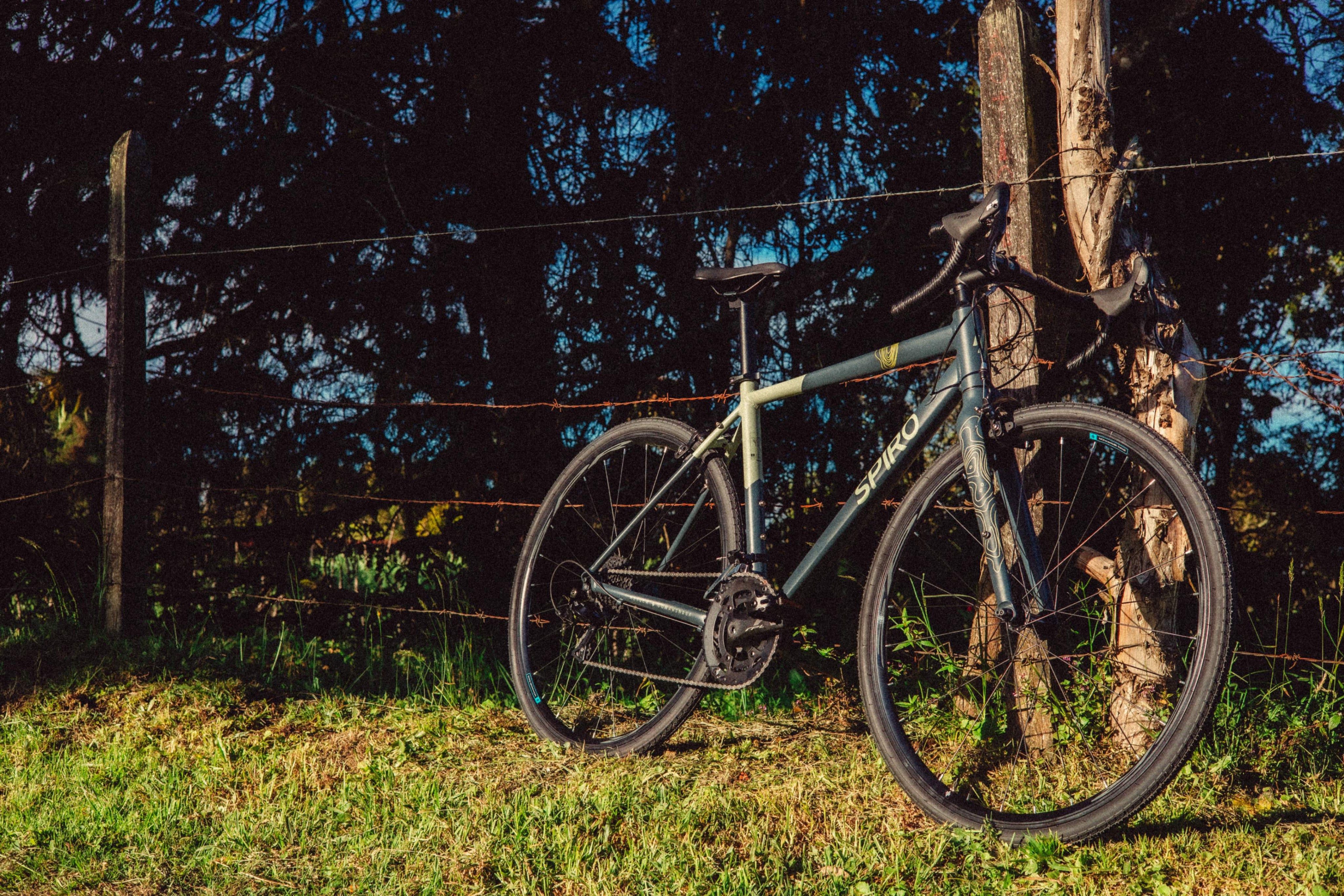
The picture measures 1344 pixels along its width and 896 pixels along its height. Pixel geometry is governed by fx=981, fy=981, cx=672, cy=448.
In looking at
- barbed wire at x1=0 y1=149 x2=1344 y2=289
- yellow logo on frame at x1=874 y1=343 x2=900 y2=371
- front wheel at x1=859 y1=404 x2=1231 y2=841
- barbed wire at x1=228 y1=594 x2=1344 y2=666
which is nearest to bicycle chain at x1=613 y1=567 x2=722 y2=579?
front wheel at x1=859 y1=404 x2=1231 y2=841

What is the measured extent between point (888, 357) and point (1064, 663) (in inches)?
42.5

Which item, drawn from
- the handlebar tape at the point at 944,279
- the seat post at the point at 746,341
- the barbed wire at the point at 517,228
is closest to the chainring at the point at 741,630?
the seat post at the point at 746,341

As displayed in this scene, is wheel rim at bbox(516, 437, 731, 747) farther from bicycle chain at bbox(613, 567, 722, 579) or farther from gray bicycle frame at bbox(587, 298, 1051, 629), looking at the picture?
gray bicycle frame at bbox(587, 298, 1051, 629)

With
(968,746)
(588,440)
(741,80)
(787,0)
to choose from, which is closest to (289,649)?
(588,440)

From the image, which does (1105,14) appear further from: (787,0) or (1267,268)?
(1267,268)

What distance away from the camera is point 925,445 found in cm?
239

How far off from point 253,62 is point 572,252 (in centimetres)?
184

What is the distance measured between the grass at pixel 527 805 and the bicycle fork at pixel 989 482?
0.53m

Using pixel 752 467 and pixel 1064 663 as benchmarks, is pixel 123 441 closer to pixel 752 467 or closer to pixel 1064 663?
pixel 752 467

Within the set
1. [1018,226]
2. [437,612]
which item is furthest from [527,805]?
[1018,226]

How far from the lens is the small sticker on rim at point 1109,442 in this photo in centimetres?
207

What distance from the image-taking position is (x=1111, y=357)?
3979mm

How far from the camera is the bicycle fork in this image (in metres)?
2.12

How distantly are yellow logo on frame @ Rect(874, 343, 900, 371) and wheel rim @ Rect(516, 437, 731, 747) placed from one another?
67 cm
